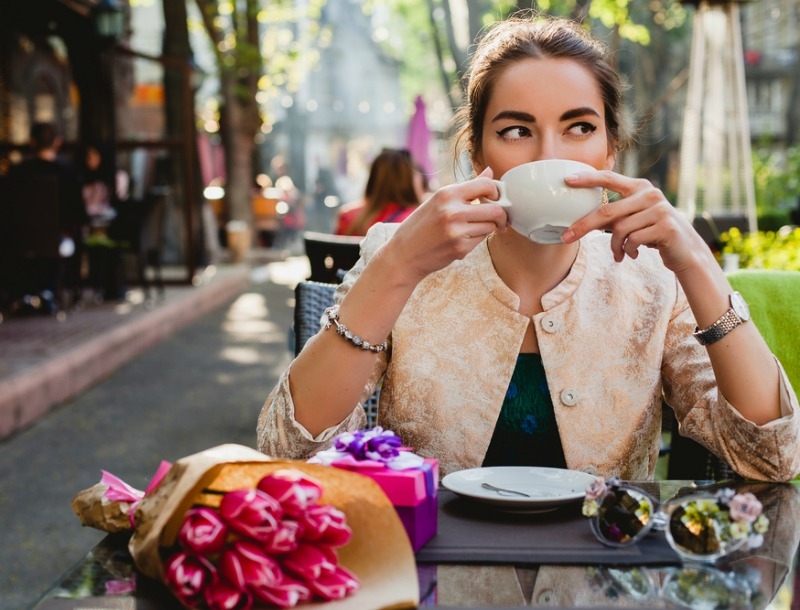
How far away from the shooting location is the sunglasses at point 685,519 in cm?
132

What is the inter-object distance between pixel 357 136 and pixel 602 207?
62.9 meters

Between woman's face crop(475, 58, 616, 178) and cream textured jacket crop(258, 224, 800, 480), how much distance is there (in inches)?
11.6

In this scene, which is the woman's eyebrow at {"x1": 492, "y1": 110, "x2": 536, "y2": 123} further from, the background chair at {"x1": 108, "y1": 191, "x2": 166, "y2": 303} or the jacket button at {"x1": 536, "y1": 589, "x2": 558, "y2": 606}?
the background chair at {"x1": 108, "y1": 191, "x2": 166, "y2": 303}

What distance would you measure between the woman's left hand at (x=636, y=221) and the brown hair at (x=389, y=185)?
16.2 feet

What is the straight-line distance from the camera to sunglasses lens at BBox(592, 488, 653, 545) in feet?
4.62

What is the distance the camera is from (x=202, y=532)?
3.77 ft

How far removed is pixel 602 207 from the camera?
1.64m

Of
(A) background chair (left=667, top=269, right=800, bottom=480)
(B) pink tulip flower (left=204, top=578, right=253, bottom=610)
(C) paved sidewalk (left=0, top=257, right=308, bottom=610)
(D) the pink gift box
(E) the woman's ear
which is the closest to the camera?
(B) pink tulip flower (left=204, top=578, right=253, bottom=610)

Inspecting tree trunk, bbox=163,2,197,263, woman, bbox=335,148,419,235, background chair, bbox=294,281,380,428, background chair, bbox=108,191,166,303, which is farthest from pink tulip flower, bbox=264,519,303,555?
tree trunk, bbox=163,2,197,263

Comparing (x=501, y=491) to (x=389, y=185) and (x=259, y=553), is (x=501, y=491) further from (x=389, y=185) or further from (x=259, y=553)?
(x=389, y=185)

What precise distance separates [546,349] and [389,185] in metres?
4.71

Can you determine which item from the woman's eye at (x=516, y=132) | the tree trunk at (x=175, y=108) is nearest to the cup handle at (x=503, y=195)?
the woman's eye at (x=516, y=132)

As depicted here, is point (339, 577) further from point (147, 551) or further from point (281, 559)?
point (147, 551)

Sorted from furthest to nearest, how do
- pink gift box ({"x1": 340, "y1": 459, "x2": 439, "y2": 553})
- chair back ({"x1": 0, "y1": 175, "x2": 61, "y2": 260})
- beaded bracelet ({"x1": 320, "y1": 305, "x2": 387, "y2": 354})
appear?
chair back ({"x1": 0, "y1": 175, "x2": 61, "y2": 260}) < beaded bracelet ({"x1": 320, "y1": 305, "x2": 387, "y2": 354}) < pink gift box ({"x1": 340, "y1": 459, "x2": 439, "y2": 553})
